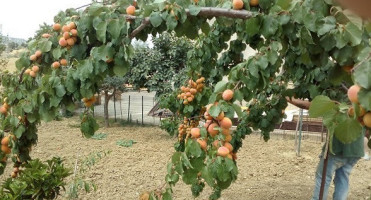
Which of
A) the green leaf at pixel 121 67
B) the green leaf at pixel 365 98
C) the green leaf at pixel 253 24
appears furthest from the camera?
the green leaf at pixel 121 67

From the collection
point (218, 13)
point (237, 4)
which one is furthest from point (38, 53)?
point (237, 4)

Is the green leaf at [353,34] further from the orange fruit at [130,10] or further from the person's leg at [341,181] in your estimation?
the person's leg at [341,181]

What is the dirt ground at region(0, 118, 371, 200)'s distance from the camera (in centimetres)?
497

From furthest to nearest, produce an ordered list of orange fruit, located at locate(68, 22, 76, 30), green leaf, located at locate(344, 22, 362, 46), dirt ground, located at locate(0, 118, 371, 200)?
1. dirt ground, located at locate(0, 118, 371, 200)
2. orange fruit, located at locate(68, 22, 76, 30)
3. green leaf, located at locate(344, 22, 362, 46)

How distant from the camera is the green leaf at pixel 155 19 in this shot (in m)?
1.68

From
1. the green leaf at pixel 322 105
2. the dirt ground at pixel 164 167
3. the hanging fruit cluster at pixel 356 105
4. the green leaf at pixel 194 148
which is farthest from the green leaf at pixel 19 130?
the dirt ground at pixel 164 167

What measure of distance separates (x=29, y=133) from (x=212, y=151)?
1605mm

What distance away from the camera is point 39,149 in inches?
281

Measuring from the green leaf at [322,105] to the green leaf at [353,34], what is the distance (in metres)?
0.37

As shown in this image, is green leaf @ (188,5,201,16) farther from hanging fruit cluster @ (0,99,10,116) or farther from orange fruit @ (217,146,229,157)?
hanging fruit cluster @ (0,99,10,116)

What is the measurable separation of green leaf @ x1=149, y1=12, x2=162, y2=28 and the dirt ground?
3.45m

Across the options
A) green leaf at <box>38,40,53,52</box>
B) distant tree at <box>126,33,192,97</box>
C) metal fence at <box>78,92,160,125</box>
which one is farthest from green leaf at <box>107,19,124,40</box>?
metal fence at <box>78,92,160,125</box>

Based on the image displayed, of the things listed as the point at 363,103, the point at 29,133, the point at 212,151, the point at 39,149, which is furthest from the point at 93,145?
the point at 363,103

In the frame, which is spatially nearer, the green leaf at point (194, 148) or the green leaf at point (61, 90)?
the green leaf at point (194, 148)
